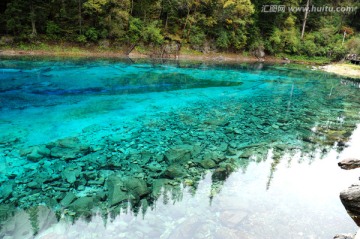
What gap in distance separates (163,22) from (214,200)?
35874mm

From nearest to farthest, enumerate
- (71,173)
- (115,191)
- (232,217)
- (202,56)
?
(232,217)
(115,191)
(71,173)
(202,56)

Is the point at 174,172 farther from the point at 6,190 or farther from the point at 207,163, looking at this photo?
the point at 6,190

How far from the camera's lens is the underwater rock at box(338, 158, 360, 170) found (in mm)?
8577

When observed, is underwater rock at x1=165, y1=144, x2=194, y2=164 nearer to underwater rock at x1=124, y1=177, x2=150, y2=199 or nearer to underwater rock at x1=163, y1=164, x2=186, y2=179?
underwater rock at x1=163, y1=164, x2=186, y2=179

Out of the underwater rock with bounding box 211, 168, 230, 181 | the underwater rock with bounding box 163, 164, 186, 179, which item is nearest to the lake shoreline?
the underwater rock with bounding box 163, 164, 186, 179

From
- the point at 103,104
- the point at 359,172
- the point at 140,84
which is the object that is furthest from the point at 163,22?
the point at 359,172

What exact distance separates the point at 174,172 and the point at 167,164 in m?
0.52

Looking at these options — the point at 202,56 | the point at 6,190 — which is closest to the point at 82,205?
the point at 6,190

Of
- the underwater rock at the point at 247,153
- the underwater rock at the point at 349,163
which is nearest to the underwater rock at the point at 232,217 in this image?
the underwater rock at the point at 247,153

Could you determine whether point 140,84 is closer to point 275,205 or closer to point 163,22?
point 275,205

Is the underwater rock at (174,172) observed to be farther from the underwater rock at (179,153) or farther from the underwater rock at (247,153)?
the underwater rock at (247,153)

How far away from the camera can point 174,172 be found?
24.7 feet

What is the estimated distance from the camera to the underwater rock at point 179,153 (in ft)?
27.2

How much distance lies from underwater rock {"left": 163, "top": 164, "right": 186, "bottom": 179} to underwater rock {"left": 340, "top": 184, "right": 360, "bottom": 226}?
13.4ft
